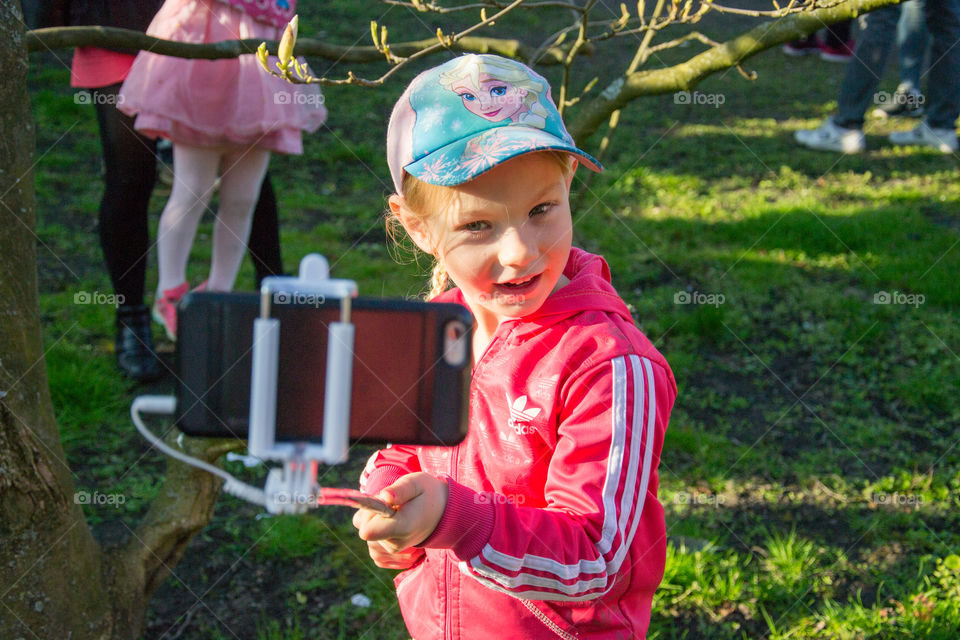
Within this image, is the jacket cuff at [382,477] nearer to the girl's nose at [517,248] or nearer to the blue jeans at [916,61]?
the girl's nose at [517,248]

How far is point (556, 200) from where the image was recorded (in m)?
1.39

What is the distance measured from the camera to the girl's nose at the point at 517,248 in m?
1.32

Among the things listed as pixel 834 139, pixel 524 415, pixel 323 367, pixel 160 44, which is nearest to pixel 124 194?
pixel 160 44

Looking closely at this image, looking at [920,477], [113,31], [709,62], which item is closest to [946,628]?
[920,477]

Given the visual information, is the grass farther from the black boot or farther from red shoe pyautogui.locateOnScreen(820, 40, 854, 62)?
red shoe pyautogui.locateOnScreen(820, 40, 854, 62)

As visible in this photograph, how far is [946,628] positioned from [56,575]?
2.09 m

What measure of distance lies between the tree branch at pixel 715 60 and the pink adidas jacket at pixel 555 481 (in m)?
0.67

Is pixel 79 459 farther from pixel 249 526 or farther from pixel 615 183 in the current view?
pixel 615 183

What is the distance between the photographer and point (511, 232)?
1334 millimetres
